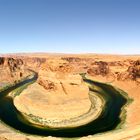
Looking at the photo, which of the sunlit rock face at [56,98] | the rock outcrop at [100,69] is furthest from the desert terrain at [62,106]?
the rock outcrop at [100,69]

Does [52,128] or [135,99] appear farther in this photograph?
[135,99]

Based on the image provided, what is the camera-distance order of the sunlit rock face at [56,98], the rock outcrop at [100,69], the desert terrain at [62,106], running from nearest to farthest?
the desert terrain at [62,106] < the sunlit rock face at [56,98] < the rock outcrop at [100,69]

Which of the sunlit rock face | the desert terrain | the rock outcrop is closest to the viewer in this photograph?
the desert terrain

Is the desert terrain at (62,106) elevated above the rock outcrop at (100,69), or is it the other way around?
the rock outcrop at (100,69)

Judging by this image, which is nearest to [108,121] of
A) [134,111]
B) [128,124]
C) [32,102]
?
[128,124]

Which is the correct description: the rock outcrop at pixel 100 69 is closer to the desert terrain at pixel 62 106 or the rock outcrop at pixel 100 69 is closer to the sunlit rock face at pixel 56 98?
the desert terrain at pixel 62 106

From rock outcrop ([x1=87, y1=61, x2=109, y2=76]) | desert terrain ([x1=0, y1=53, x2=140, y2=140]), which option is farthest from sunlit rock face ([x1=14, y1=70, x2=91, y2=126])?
rock outcrop ([x1=87, y1=61, x2=109, y2=76])

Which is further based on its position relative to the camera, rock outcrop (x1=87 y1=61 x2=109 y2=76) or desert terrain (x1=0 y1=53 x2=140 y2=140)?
rock outcrop (x1=87 y1=61 x2=109 y2=76)

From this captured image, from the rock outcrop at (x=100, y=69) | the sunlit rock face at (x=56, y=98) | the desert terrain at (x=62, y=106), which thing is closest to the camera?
the desert terrain at (x=62, y=106)

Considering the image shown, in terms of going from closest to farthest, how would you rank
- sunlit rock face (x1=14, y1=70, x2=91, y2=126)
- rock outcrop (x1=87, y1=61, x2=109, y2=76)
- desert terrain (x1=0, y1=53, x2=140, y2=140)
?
desert terrain (x1=0, y1=53, x2=140, y2=140) → sunlit rock face (x1=14, y1=70, x2=91, y2=126) → rock outcrop (x1=87, y1=61, x2=109, y2=76)

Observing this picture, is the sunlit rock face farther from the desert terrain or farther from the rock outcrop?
the rock outcrop

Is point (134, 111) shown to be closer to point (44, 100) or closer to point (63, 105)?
point (63, 105)
